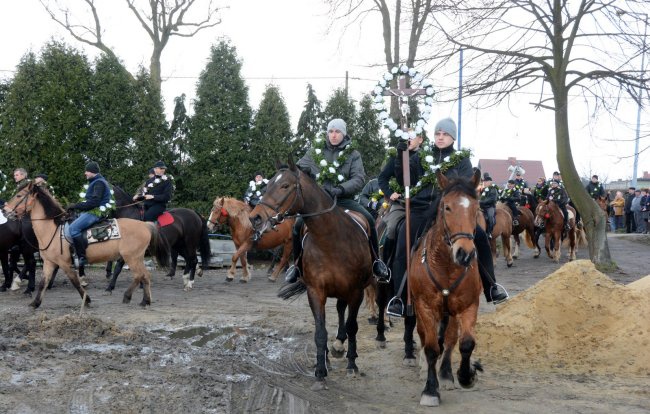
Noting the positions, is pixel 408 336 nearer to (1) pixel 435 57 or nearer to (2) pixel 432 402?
(2) pixel 432 402

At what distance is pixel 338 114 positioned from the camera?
24.7 m

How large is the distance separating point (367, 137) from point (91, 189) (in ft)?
42.4

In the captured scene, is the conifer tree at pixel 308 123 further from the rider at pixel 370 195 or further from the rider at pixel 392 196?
the rider at pixel 392 196

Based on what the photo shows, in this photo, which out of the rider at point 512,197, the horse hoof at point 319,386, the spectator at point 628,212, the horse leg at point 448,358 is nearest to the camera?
the horse leg at point 448,358

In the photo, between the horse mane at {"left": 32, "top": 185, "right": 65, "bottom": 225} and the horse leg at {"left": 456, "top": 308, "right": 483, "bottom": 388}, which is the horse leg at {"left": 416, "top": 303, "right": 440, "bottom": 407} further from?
the horse mane at {"left": 32, "top": 185, "right": 65, "bottom": 225}

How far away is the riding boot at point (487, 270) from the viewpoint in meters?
7.31

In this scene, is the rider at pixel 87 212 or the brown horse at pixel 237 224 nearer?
the rider at pixel 87 212

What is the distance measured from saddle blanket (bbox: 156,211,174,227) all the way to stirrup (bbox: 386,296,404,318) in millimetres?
9446

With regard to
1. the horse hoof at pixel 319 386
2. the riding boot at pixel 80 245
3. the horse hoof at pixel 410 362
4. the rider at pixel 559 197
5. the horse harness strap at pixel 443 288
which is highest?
the rider at pixel 559 197

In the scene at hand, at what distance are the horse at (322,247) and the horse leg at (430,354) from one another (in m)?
1.19

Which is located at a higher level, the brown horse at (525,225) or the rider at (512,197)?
the rider at (512,197)

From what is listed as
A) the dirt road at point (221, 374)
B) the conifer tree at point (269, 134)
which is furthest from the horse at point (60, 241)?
the conifer tree at point (269, 134)

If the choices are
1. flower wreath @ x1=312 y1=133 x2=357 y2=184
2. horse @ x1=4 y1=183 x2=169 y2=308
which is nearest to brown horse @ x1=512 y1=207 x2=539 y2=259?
horse @ x1=4 y1=183 x2=169 y2=308

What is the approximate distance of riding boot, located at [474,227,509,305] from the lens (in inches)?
288
